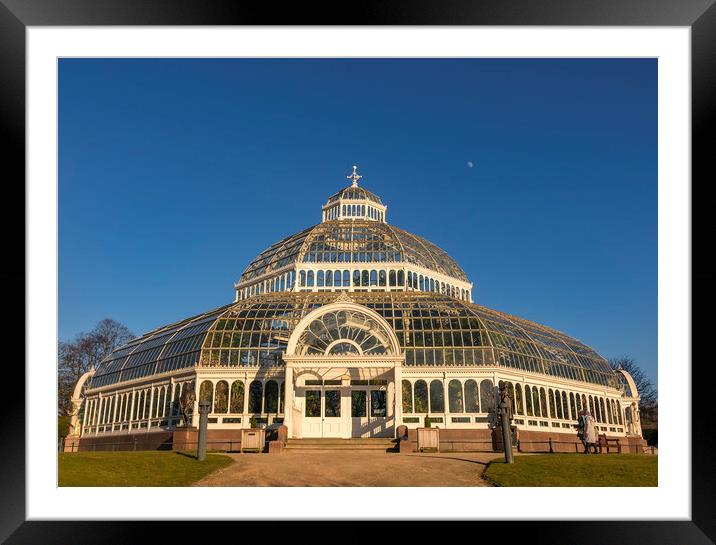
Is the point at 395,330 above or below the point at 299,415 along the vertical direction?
above

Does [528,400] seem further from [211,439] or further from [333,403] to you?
[211,439]

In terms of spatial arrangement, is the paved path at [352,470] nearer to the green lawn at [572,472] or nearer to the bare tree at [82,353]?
the green lawn at [572,472]

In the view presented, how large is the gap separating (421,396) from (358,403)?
2.98 m

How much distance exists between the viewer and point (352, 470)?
884 inches

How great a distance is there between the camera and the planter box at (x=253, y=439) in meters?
28.9

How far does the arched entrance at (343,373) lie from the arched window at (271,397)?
37.9 inches
